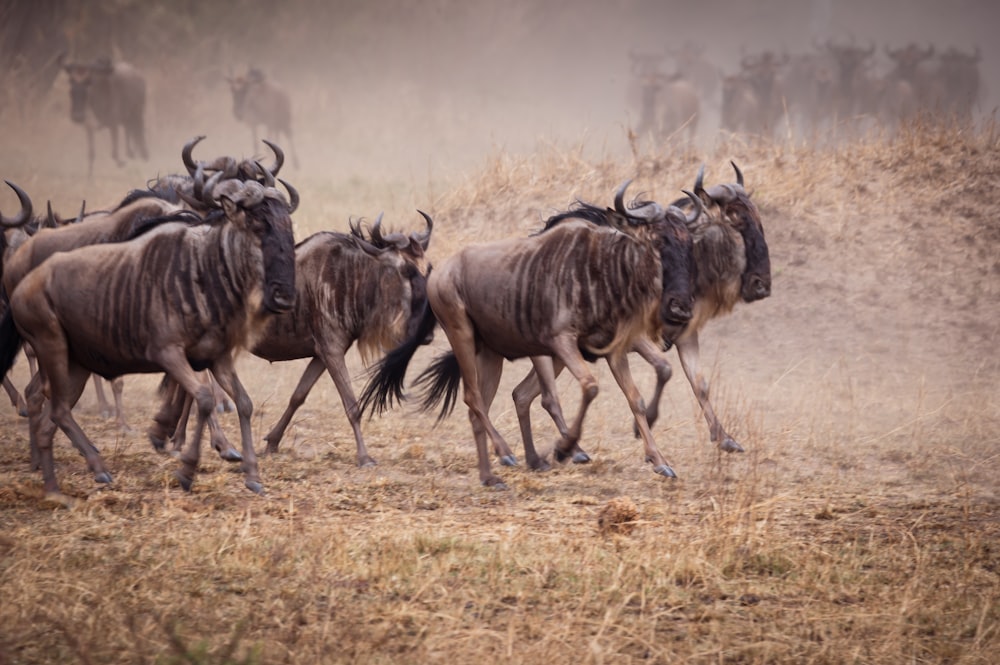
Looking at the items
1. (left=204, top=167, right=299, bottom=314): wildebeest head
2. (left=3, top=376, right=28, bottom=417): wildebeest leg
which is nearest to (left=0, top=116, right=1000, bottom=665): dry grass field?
(left=3, top=376, right=28, bottom=417): wildebeest leg

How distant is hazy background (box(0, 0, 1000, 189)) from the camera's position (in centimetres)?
2358

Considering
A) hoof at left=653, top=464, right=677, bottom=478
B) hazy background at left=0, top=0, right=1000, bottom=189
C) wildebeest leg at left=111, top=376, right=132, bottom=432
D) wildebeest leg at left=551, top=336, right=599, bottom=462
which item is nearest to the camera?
wildebeest leg at left=551, top=336, right=599, bottom=462

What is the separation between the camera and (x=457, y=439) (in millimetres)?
7547

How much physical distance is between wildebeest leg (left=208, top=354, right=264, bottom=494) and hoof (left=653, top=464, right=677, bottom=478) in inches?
76.2

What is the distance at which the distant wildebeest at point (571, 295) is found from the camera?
6.02 metres

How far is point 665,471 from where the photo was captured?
5945 millimetres

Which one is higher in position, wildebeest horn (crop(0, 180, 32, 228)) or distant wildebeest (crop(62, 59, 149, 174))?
distant wildebeest (crop(62, 59, 149, 174))

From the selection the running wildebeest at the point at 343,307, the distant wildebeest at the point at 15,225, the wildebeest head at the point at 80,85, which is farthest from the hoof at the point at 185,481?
the wildebeest head at the point at 80,85

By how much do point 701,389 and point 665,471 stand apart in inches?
46.2

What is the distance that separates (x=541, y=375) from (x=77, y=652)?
3.77 meters

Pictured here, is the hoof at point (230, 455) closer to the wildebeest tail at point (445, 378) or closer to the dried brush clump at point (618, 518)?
the wildebeest tail at point (445, 378)

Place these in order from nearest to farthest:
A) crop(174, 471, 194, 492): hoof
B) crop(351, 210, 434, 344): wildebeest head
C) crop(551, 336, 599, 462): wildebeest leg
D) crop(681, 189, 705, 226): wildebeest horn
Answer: crop(174, 471, 194, 492): hoof < crop(551, 336, 599, 462): wildebeest leg < crop(681, 189, 705, 226): wildebeest horn < crop(351, 210, 434, 344): wildebeest head

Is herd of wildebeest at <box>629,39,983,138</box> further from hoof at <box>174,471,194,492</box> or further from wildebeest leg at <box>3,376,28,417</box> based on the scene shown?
hoof at <box>174,471,194,492</box>

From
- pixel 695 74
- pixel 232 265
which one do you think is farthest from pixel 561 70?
pixel 232 265
